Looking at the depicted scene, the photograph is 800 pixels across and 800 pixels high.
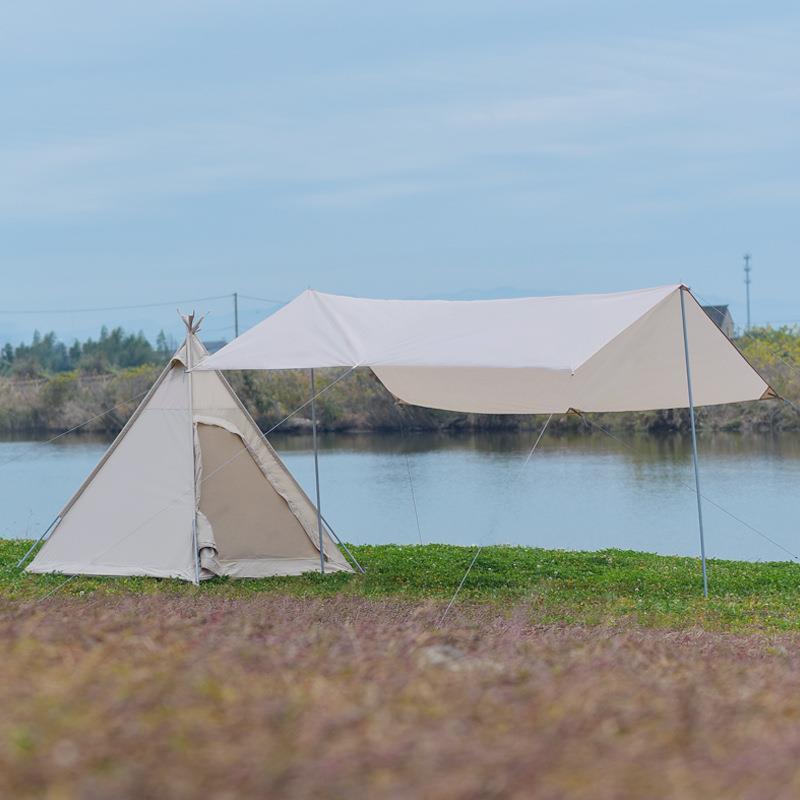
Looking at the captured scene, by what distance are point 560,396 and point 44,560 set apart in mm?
4860

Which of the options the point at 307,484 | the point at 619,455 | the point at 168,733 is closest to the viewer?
the point at 168,733

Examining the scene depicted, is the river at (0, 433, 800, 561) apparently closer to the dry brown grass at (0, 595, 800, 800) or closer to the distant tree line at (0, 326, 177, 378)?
the dry brown grass at (0, 595, 800, 800)

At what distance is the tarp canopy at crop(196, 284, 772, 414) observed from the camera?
8914mm

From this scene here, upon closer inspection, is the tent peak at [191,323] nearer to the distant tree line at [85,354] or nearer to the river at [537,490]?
the river at [537,490]

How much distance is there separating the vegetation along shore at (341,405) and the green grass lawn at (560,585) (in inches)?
720

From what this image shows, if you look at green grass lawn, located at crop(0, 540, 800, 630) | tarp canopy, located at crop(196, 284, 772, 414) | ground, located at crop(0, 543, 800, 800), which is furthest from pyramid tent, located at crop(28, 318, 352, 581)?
ground, located at crop(0, 543, 800, 800)

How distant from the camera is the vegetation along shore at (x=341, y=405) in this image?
3397 centimetres

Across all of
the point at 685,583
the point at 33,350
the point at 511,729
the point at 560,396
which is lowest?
the point at 685,583

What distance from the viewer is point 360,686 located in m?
3.19

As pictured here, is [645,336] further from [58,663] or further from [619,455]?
[619,455]

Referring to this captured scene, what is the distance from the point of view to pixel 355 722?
9.28 ft

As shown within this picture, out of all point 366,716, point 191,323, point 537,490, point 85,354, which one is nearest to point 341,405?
point 537,490

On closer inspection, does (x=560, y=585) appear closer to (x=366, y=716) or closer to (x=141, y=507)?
(x=141, y=507)

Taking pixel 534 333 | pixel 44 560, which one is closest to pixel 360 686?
pixel 534 333
